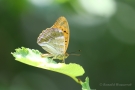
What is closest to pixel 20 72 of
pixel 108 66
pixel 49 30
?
pixel 108 66

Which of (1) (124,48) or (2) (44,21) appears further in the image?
(1) (124,48)

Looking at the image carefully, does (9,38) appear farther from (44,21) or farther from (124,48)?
(124,48)

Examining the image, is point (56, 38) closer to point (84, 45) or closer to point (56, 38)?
point (56, 38)

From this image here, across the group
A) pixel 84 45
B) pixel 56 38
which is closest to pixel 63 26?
pixel 56 38

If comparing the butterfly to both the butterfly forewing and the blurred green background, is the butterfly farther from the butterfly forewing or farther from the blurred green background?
the blurred green background

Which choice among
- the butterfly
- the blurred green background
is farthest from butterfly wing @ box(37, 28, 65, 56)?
the blurred green background

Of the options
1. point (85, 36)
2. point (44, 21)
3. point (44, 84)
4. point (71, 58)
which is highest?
point (44, 21)
